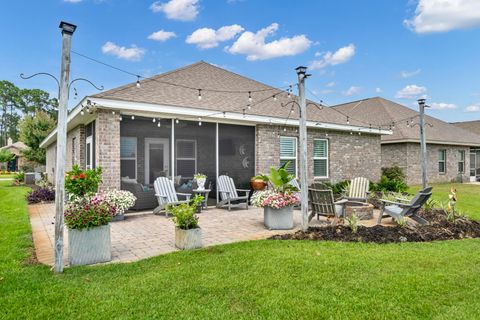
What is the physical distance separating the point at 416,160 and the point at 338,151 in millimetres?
7652

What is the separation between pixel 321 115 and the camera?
41.0 ft

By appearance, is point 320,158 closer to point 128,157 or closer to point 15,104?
point 128,157

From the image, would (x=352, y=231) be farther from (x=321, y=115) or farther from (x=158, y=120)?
(x=321, y=115)

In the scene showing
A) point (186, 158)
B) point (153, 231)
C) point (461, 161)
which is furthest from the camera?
point (461, 161)

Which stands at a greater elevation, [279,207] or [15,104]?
[15,104]

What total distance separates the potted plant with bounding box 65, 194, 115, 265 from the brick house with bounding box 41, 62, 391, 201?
346cm

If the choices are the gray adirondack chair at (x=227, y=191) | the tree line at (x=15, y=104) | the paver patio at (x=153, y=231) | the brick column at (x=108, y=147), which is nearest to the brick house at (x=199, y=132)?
the brick column at (x=108, y=147)

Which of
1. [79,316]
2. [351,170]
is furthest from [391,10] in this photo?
[79,316]

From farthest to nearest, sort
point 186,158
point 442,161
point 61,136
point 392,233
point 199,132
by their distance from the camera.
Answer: point 442,161 → point 199,132 → point 186,158 → point 392,233 → point 61,136

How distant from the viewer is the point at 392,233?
5660 millimetres

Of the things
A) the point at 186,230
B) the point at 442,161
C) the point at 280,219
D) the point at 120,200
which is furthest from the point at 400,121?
the point at 186,230

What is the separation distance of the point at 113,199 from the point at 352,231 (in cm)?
508

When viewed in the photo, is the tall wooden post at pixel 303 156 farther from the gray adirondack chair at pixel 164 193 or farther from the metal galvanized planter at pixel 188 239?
the gray adirondack chair at pixel 164 193

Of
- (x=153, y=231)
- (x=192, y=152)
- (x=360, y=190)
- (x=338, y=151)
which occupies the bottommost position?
(x=153, y=231)
